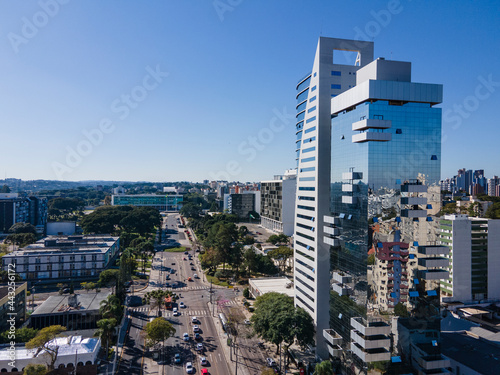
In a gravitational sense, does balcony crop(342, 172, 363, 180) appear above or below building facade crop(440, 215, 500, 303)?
above

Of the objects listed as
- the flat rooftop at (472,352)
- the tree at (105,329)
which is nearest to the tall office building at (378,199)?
the flat rooftop at (472,352)

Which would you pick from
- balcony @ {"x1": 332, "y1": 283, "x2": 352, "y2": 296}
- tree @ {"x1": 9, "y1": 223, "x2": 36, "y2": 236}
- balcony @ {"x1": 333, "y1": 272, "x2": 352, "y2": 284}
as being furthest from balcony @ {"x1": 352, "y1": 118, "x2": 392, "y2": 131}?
tree @ {"x1": 9, "y1": 223, "x2": 36, "y2": 236}

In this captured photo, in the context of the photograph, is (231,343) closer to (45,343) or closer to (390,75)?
(45,343)

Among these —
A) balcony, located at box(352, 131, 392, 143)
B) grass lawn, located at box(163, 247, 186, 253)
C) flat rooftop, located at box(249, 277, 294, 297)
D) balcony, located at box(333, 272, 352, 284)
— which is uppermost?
balcony, located at box(352, 131, 392, 143)

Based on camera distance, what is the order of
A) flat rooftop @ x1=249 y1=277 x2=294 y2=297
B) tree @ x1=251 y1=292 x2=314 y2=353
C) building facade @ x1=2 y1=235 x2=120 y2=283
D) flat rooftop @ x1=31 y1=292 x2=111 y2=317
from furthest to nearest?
building facade @ x1=2 y1=235 x2=120 y2=283
flat rooftop @ x1=249 y1=277 x2=294 y2=297
flat rooftop @ x1=31 y1=292 x2=111 y2=317
tree @ x1=251 y1=292 x2=314 y2=353

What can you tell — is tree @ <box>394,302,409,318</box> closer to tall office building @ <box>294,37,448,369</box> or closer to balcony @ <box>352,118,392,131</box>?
tall office building @ <box>294,37,448,369</box>

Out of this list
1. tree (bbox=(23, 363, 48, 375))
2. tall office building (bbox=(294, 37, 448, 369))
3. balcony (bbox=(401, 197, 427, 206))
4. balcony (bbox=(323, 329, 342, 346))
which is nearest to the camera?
tall office building (bbox=(294, 37, 448, 369))

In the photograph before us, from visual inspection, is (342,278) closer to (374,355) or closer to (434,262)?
(374,355)

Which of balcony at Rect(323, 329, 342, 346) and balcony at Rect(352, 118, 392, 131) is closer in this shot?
balcony at Rect(352, 118, 392, 131)
